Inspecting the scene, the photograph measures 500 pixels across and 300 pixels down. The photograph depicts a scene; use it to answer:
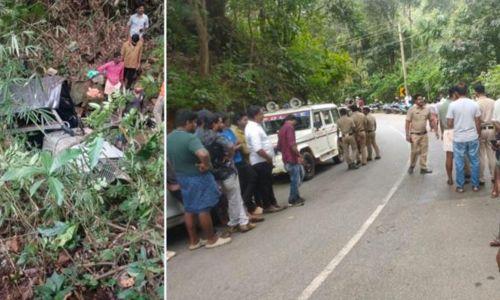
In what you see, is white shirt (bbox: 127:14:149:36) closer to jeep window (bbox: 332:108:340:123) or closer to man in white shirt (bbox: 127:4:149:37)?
man in white shirt (bbox: 127:4:149:37)

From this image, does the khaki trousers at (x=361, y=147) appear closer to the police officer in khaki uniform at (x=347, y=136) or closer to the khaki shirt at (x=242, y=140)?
the police officer in khaki uniform at (x=347, y=136)

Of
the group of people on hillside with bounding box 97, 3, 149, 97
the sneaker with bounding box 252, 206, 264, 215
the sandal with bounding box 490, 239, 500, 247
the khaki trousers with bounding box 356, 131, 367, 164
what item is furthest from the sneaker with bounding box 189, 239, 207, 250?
the group of people on hillside with bounding box 97, 3, 149, 97

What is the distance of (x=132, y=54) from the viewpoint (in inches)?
106

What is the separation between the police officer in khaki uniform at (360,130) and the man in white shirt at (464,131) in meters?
0.16

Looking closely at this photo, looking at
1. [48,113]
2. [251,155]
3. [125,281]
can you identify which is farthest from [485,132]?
[48,113]

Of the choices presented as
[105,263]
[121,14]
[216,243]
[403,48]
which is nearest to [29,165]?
[105,263]

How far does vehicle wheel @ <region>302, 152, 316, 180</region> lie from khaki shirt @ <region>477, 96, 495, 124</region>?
0.95ft

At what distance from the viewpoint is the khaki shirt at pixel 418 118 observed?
83cm

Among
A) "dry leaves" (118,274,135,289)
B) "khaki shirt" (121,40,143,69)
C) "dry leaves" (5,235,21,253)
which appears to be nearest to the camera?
"dry leaves" (118,274,135,289)

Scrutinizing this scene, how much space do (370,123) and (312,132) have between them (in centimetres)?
11

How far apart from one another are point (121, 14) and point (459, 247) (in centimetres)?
275

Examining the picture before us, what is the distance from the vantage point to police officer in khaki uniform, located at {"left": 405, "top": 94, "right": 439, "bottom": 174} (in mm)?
833

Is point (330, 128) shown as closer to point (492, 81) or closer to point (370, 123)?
point (370, 123)

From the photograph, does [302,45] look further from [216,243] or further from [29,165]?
[29,165]
